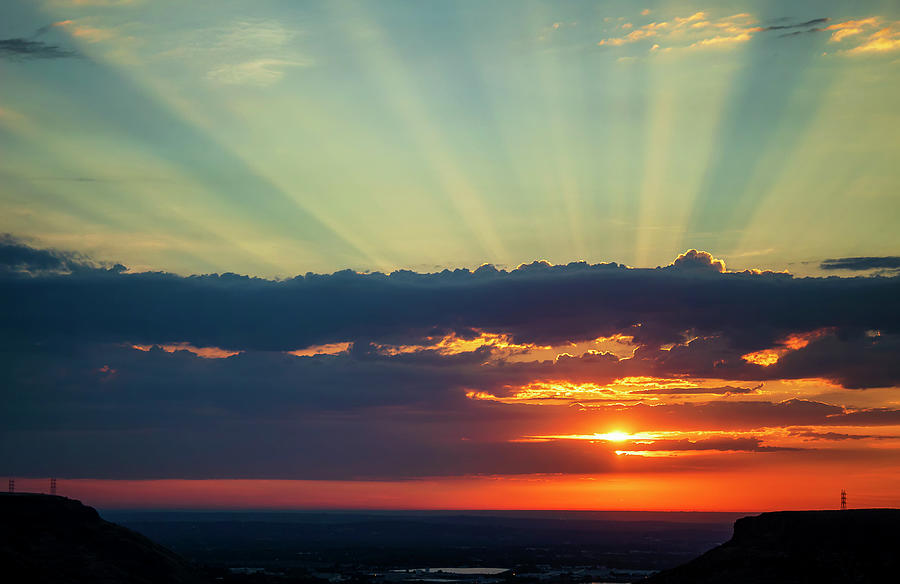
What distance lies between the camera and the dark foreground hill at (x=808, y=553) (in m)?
123

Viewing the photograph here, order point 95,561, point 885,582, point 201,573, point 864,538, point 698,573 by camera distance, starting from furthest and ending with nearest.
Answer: point 201,573
point 95,561
point 698,573
point 864,538
point 885,582

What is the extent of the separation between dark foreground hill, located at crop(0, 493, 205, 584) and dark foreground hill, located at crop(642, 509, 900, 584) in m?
88.1

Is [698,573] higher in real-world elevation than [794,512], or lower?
lower

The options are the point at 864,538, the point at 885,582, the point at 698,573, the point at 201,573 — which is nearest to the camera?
the point at 885,582

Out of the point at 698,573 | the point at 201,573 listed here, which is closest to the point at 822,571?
the point at 698,573

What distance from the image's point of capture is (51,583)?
144 meters

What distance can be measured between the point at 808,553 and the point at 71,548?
4679 inches

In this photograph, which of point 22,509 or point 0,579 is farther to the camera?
point 22,509

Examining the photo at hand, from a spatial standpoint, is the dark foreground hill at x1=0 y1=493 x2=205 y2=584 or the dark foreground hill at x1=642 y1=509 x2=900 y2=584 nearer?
the dark foreground hill at x1=642 y1=509 x2=900 y2=584

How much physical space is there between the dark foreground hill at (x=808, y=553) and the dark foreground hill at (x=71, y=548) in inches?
3468

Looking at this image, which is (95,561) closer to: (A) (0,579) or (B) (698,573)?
(A) (0,579)

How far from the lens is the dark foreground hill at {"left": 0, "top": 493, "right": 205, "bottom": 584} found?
500ft

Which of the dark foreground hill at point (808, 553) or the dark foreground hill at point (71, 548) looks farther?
the dark foreground hill at point (71, 548)

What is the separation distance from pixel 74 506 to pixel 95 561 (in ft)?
65.9
